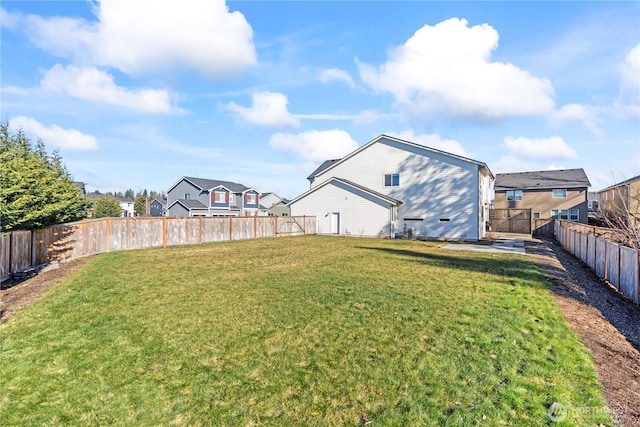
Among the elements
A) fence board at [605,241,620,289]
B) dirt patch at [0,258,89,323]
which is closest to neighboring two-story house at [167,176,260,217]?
dirt patch at [0,258,89,323]

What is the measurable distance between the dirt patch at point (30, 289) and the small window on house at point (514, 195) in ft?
131

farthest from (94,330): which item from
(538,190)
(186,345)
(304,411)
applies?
(538,190)

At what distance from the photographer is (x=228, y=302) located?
7.03 metres

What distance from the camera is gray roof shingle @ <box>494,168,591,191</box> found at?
3388cm

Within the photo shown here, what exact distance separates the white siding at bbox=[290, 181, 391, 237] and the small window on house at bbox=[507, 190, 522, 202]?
67.7 ft

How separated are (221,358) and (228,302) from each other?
2603mm

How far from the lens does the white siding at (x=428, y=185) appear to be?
22859mm

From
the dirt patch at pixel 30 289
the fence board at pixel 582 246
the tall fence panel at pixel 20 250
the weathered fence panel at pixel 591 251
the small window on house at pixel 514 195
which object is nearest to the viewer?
the dirt patch at pixel 30 289

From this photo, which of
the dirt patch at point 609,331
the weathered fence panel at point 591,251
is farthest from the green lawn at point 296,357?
the weathered fence panel at point 591,251

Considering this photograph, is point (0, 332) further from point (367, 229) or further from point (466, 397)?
point (367, 229)

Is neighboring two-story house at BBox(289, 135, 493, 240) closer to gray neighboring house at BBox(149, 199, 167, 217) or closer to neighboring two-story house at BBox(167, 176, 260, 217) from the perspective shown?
neighboring two-story house at BBox(167, 176, 260, 217)

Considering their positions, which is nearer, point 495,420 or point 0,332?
point 495,420

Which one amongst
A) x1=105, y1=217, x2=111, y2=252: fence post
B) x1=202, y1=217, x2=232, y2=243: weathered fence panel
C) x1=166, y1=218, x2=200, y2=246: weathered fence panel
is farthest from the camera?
x1=202, y1=217, x2=232, y2=243: weathered fence panel
